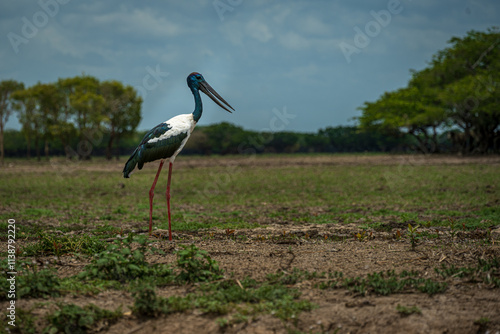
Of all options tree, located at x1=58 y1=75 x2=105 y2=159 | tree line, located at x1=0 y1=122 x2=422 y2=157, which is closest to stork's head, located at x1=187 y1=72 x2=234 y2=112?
tree, located at x1=58 y1=75 x2=105 y2=159

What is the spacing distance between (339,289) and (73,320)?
106 inches

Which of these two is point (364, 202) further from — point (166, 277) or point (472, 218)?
point (166, 277)

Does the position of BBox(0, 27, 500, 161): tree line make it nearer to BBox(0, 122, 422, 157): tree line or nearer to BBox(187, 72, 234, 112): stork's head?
BBox(0, 122, 422, 157): tree line

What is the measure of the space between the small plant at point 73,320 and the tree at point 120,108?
54.6 meters

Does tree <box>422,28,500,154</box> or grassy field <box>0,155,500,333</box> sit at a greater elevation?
tree <box>422,28,500,154</box>

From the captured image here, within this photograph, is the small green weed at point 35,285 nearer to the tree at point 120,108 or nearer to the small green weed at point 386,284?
the small green weed at point 386,284

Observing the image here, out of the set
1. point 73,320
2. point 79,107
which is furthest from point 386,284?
point 79,107

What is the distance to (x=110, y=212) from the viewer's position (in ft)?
39.3

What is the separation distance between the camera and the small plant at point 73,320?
13.3ft

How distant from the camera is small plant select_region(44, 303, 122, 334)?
404 centimetres

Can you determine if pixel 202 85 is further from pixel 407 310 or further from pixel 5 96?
pixel 5 96

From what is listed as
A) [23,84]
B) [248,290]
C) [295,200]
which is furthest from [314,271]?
[23,84]

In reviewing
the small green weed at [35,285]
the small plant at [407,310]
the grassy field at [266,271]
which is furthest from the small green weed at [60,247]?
the small plant at [407,310]

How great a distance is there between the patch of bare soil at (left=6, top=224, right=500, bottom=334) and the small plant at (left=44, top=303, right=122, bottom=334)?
0.16 m
